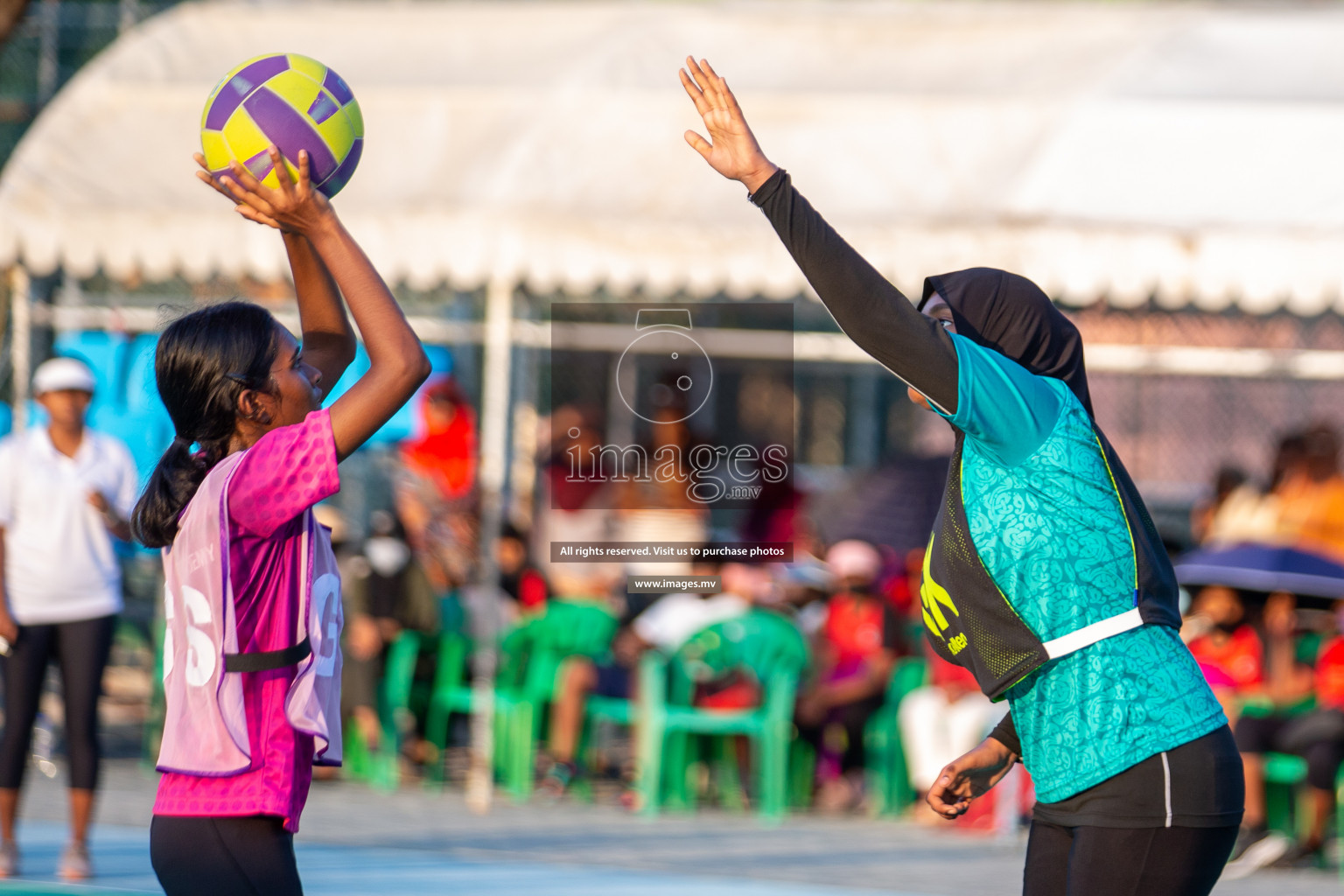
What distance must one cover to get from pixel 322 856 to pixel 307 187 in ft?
16.2

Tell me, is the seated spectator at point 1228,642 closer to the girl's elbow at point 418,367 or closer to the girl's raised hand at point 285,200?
the girl's elbow at point 418,367

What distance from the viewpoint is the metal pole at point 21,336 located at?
31.4ft

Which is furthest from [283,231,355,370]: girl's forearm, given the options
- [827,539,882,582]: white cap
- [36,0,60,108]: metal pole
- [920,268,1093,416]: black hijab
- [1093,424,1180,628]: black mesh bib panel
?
[36,0,60,108]: metal pole

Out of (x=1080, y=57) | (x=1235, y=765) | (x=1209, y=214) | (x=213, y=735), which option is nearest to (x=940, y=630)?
(x=1235, y=765)

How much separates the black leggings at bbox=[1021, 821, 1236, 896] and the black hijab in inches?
31.3

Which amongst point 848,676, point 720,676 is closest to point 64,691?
point 720,676

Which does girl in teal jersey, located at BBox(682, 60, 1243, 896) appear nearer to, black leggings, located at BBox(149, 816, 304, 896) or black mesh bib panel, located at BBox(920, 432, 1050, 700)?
black mesh bib panel, located at BBox(920, 432, 1050, 700)

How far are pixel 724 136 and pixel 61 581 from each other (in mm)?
4725

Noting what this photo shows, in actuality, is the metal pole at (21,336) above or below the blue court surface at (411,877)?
above

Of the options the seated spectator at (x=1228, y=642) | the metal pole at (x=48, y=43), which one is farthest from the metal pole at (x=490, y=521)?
the metal pole at (x=48, y=43)

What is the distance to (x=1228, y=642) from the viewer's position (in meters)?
7.89

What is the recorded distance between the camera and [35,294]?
1037 cm

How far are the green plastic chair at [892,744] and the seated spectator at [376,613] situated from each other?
2.64 m

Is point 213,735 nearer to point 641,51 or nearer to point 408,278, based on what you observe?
point 408,278
